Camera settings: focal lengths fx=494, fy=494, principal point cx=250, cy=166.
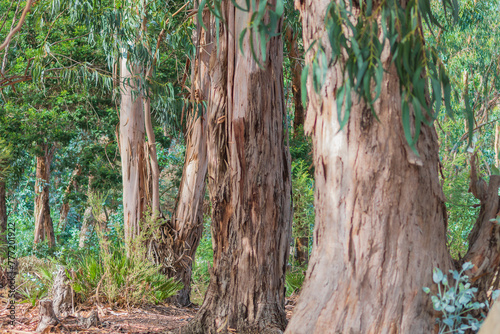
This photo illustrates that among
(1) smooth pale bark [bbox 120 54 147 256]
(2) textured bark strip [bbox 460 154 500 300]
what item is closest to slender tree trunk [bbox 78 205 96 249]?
(1) smooth pale bark [bbox 120 54 147 256]

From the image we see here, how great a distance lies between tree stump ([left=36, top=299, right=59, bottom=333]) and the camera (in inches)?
136

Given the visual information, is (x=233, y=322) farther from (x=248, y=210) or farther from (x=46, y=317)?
(x=46, y=317)

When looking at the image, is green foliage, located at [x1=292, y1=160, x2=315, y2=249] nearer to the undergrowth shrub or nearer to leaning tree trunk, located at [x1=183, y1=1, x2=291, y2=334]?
the undergrowth shrub

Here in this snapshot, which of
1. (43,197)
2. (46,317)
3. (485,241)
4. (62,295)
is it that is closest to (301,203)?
(62,295)

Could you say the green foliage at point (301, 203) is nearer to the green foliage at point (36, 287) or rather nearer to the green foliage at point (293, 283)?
the green foliage at point (293, 283)

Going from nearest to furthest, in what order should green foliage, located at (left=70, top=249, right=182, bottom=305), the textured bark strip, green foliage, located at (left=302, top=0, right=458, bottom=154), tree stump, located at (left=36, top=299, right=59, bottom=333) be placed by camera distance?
green foliage, located at (left=302, top=0, right=458, bottom=154) → the textured bark strip → tree stump, located at (left=36, top=299, right=59, bottom=333) → green foliage, located at (left=70, top=249, right=182, bottom=305)

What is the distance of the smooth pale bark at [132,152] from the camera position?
20.5 ft

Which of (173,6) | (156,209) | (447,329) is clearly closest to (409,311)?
(447,329)

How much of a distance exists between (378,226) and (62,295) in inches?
118

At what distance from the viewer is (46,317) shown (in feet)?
11.5

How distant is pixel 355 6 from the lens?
2.17 metres

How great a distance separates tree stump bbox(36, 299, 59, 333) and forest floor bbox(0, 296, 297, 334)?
56 millimetres

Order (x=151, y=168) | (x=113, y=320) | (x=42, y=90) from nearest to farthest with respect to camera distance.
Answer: (x=113, y=320), (x=151, y=168), (x=42, y=90)

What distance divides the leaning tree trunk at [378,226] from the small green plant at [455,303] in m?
0.06
